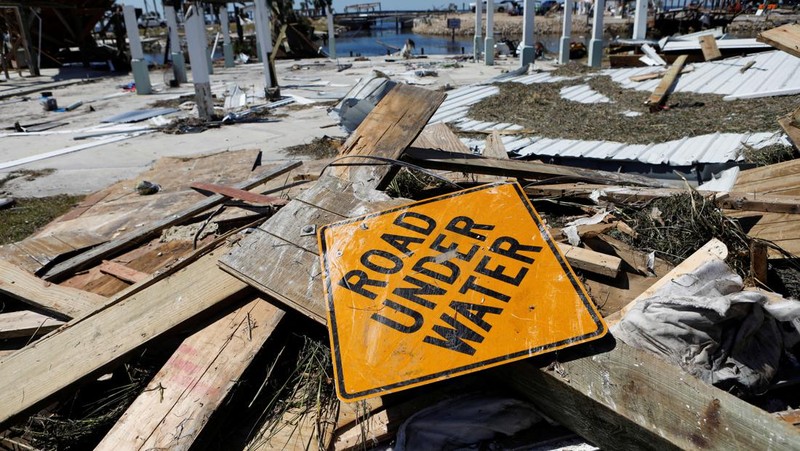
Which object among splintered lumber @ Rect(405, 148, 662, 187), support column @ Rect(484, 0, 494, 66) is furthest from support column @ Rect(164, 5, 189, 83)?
splintered lumber @ Rect(405, 148, 662, 187)

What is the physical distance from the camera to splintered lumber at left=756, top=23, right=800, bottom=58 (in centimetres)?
517

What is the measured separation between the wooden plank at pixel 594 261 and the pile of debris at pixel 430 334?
0.04 feet

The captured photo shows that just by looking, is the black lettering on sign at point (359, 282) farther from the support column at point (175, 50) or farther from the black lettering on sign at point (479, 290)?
the support column at point (175, 50)

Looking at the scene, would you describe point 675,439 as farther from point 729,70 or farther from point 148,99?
point 148,99

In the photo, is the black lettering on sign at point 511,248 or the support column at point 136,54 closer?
the black lettering on sign at point 511,248

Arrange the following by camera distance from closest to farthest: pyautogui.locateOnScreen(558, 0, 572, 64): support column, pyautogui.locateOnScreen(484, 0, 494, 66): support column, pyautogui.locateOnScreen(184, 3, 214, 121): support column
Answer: pyautogui.locateOnScreen(184, 3, 214, 121): support column
pyautogui.locateOnScreen(558, 0, 572, 64): support column
pyautogui.locateOnScreen(484, 0, 494, 66): support column

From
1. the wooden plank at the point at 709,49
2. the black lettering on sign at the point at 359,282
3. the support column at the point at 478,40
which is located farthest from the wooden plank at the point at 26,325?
the support column at the point at 478,40

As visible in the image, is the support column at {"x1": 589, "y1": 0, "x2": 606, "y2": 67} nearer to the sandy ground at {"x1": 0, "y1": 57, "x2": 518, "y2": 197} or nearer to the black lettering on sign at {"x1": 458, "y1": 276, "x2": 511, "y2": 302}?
the sandy ground at {"x1": 0, "y1": 57, "x2": 518, "y2": 197}

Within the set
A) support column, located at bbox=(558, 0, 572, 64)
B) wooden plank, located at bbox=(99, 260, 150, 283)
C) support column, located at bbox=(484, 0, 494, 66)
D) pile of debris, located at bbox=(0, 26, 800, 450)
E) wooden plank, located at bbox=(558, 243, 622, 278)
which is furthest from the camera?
support column, located at bbox=(484, 0, 494, 66)

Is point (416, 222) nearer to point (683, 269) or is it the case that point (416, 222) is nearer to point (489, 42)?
point (683, 269)

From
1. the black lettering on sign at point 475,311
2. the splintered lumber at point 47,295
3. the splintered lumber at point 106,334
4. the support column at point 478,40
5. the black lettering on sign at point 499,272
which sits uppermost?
the support column at point 478,40

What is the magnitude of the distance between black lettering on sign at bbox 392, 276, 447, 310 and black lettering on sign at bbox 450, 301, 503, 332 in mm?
93

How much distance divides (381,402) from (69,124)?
47.4ft

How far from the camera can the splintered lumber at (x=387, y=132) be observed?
3.52 metres
